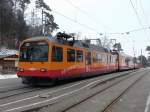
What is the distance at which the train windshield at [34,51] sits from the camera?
687 inches

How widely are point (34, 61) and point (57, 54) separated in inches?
55.5

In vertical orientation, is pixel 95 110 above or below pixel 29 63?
below

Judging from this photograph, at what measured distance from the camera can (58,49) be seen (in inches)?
716

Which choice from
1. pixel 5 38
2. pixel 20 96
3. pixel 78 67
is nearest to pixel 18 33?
pixel 5 38

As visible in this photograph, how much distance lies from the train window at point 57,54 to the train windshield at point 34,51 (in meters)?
0.48

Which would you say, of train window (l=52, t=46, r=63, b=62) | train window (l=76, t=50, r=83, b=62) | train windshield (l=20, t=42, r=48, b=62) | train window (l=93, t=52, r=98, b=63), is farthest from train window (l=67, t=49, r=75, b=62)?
train window (l=93, t=52, r=98, b=63)

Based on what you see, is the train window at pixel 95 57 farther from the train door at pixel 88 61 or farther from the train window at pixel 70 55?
the train window at pixel 70 55

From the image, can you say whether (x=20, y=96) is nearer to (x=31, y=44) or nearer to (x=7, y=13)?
(x=31, y=44)

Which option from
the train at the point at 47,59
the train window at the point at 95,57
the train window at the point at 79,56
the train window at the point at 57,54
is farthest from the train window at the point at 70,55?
the train window at the point at 95,57

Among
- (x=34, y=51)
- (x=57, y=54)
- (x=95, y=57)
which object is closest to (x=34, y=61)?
(x=34, y=51)

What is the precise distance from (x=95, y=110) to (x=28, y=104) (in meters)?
2.53

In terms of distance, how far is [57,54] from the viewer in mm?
18078

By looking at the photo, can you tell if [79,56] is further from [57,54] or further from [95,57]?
[95,57]

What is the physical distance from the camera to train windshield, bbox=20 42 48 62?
1745 cm
